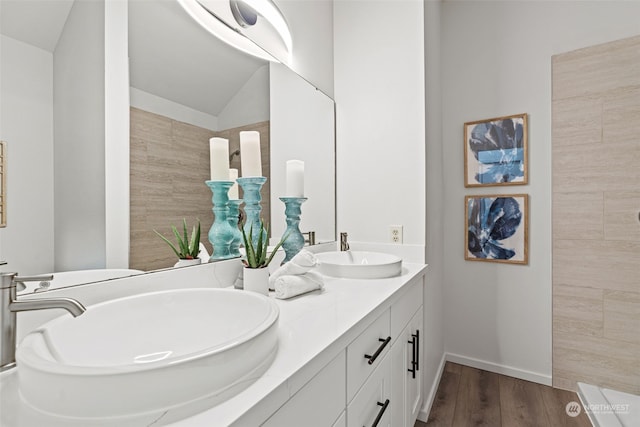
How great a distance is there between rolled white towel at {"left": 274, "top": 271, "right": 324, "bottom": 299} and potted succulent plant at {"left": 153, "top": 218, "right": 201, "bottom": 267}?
27 centimetres

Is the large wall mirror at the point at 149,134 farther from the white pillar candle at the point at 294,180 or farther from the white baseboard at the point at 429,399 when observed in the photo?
the white baseboard at the point at 429,399

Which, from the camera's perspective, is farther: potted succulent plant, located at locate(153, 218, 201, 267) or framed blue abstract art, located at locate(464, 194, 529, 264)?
framed blue abstract art, located at locate(464, 194, 529, 264)

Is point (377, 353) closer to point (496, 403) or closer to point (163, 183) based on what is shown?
point (163, 183)

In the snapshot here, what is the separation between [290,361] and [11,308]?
0.47 meters

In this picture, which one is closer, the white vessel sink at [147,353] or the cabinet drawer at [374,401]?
the white vessel sink at [147,353]

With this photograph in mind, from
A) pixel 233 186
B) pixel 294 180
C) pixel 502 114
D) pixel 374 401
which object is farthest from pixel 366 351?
pixel 502 114

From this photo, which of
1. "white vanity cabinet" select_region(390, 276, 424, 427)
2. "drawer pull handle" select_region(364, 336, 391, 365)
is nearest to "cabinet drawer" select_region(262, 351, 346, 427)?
"drawer pull handle" select_region(364, 336, 391, 365)

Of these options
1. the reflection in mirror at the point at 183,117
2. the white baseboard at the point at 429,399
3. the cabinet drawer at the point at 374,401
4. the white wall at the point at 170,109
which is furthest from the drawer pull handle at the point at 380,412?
the white wall at the point at 170,109

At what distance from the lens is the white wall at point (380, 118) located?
5.49ft

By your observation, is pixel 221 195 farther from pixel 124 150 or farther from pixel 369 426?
pixel 369 426

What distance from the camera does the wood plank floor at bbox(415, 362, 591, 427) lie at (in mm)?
1658

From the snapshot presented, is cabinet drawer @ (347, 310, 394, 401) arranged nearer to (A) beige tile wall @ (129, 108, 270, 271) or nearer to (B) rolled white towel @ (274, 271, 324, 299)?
(B) rolled white towel @ (274, 271, 324, 299)

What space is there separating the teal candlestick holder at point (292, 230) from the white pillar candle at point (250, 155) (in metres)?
0.24

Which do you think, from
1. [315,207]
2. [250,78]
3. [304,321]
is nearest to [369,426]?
[304,321]
